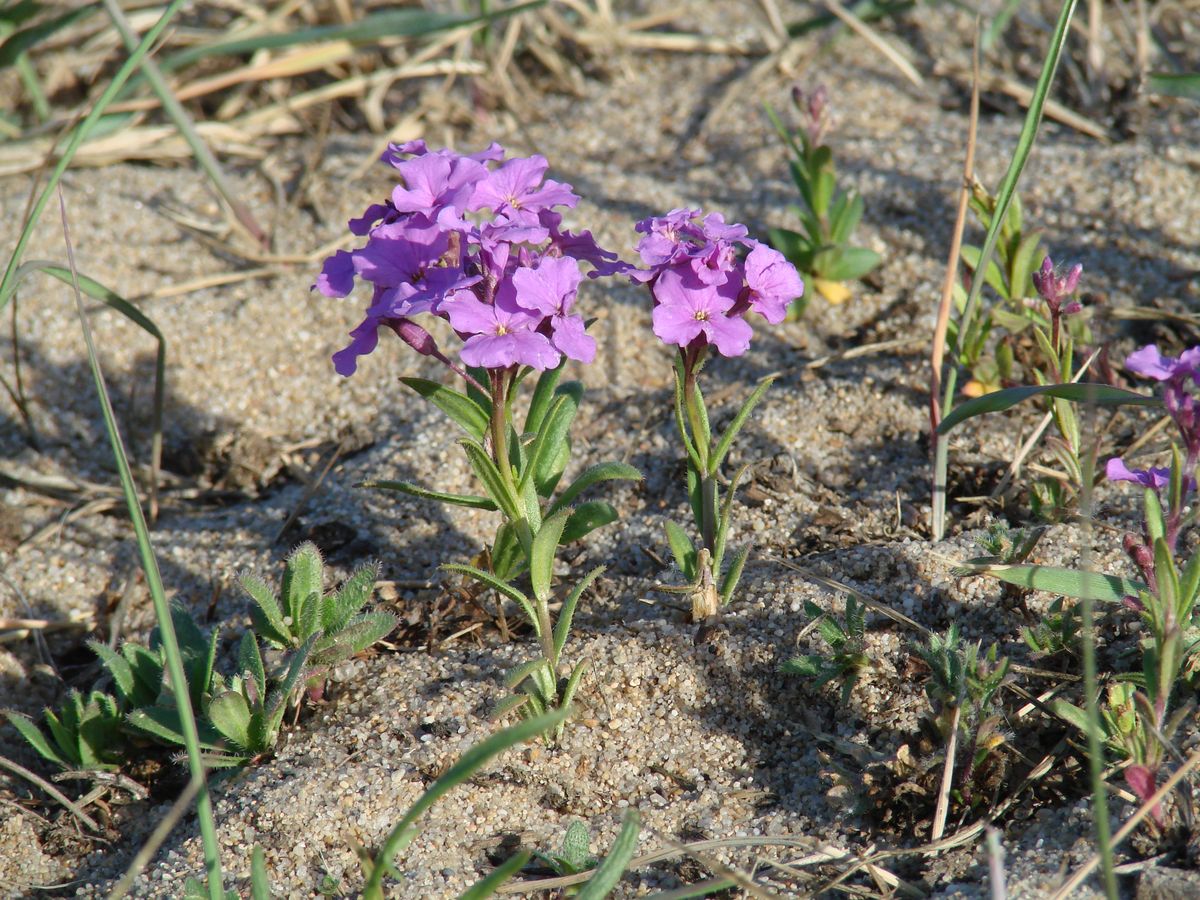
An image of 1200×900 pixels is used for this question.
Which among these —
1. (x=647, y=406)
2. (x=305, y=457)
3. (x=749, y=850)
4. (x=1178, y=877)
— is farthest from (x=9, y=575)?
(x=1178, y=877)

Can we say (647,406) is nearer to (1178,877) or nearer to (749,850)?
(749,850)

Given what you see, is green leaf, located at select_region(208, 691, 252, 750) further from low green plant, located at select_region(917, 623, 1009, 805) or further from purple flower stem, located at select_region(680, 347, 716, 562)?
low green plant, located at select_region(917, 623, 1009, 805)

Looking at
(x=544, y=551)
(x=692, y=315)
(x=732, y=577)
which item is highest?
(x=692, y=315)

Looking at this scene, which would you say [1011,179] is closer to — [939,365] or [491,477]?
[939,365]

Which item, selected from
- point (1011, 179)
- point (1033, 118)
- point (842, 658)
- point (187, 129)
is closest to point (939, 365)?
point (1011, 179)

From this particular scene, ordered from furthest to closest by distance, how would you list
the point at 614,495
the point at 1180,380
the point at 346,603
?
the point at 614,495
the point at 346,603
the point at 1180,380

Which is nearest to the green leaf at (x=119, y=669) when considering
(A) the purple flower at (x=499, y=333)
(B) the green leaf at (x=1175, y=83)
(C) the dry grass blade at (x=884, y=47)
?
(A) the purple flower at (x=499, y=333)
